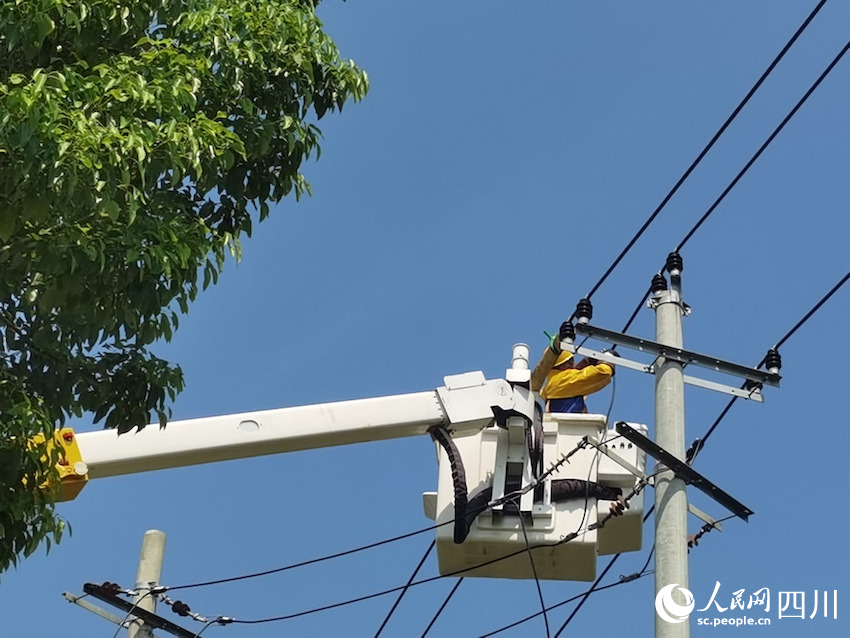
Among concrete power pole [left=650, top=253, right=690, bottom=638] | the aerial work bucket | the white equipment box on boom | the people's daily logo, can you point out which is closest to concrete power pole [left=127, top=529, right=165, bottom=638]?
the white equipment box on boom

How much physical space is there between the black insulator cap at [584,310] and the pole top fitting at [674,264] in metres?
0.63

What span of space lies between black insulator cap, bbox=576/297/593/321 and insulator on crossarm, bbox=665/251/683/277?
636 mm

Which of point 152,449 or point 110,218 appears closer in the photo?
point 110,218

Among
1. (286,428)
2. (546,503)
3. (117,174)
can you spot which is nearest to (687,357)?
(546,503)

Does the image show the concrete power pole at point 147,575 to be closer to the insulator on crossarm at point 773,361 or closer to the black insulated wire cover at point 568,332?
the black insulated wire cover at point 568,332

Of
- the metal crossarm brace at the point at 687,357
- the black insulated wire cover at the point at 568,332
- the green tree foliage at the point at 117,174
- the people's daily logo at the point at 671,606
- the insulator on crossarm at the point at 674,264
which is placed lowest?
the people's daily logo at the point at 671,606

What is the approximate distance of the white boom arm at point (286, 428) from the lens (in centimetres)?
1066

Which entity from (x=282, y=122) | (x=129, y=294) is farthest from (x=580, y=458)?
(x=129, y=294)

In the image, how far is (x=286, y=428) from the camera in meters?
10.7

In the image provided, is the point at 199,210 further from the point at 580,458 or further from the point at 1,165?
the point at 580,458

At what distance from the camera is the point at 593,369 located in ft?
37.3

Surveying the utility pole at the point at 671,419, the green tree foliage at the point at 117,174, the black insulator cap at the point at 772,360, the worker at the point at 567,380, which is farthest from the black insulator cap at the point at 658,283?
the green tree foliage at the point at 117,174

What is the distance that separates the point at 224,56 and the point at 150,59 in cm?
53

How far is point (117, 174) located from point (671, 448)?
4.05 meters
